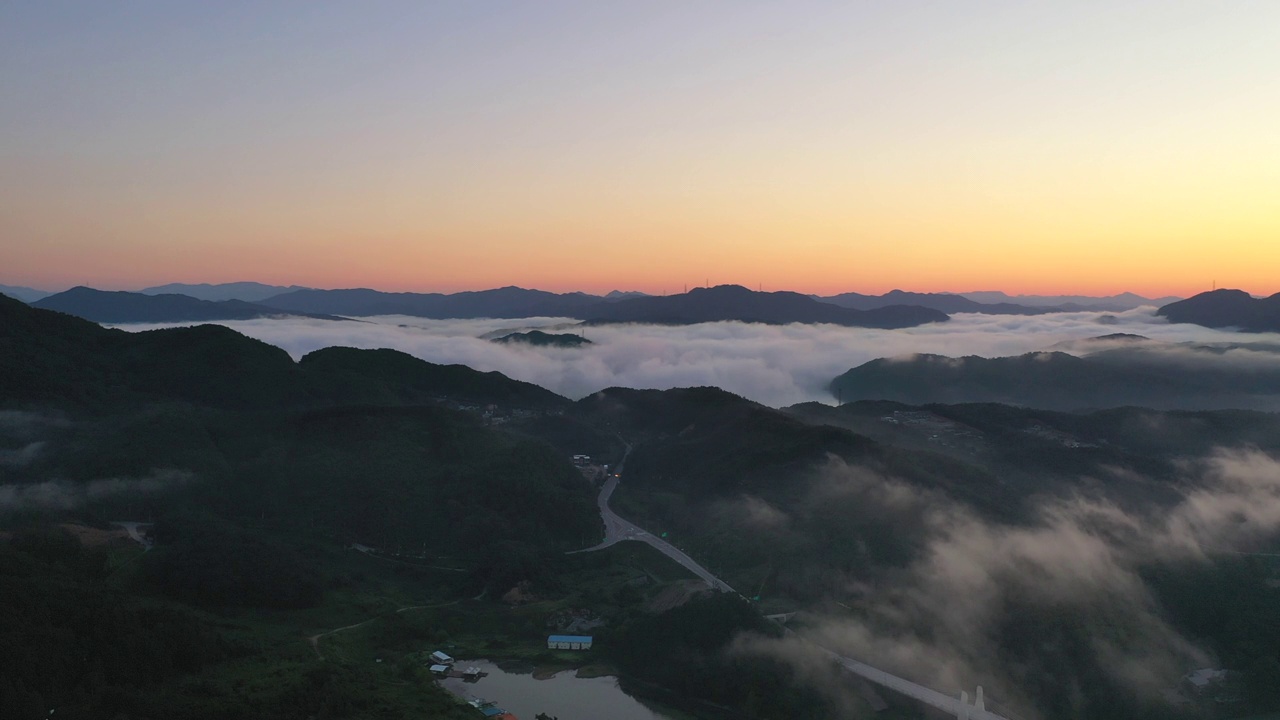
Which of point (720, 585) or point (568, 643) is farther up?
point (720, 585)

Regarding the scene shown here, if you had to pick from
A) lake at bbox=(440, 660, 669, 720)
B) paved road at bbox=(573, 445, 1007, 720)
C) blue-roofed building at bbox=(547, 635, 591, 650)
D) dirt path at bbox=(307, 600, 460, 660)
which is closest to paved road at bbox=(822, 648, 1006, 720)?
paved road at bbox=(573, 445, 1007, 720)

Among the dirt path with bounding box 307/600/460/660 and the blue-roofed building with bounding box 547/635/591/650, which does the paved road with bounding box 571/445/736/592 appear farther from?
the dirt path with bounding box 307/600/460/660

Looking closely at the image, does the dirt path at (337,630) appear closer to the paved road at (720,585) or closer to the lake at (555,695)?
the lake at (555,695)

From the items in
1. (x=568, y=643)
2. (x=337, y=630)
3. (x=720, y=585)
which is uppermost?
(x=337, y=630)

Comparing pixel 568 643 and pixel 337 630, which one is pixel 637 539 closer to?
pixel 568 643

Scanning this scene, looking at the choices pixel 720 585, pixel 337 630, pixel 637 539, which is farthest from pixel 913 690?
pixel 337 630

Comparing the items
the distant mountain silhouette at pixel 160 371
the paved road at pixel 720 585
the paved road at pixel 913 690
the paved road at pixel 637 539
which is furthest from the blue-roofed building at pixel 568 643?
the distant mountain silhouette at pixel 160 371
